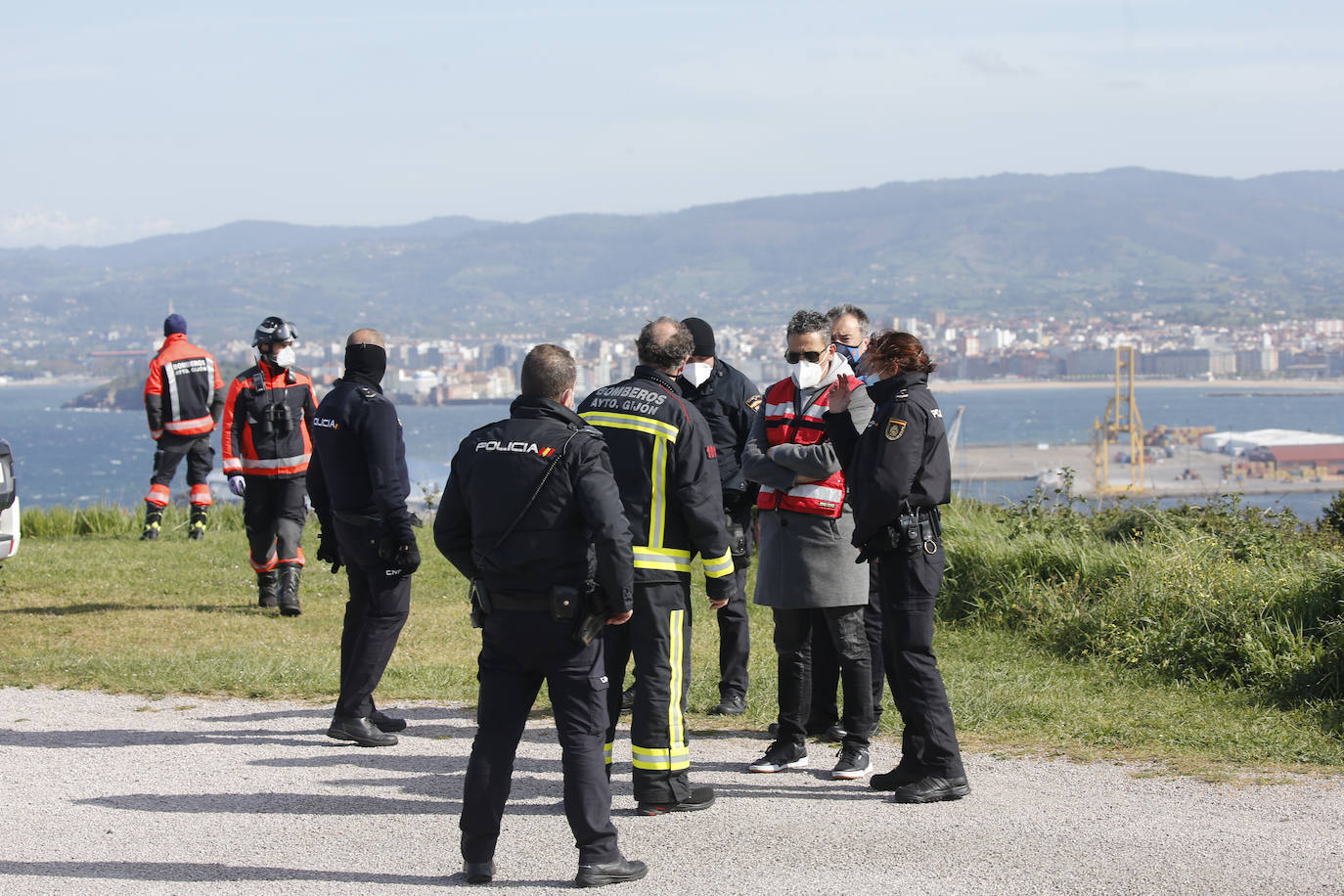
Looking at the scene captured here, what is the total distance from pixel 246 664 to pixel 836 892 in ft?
15.7

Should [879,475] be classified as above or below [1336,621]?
above

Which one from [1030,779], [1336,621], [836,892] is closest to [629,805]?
[836,892]

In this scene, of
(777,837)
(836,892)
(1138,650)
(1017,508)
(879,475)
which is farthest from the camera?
(1017,508)

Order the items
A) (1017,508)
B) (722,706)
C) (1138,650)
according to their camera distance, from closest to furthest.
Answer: (722,706)
(1138,650)
(1017,508)

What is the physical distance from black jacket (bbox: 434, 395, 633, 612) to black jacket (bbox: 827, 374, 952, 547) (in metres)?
1.29

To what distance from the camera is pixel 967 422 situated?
433ft

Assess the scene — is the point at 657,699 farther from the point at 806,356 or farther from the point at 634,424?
the point at 806,356

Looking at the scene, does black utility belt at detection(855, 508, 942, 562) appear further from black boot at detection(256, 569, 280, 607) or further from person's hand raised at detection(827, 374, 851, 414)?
black boot at detection(256, 569, 280, 607)

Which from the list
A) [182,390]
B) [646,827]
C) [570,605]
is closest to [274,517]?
[182,390]

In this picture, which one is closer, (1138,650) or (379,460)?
(379,460)

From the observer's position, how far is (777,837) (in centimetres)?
488

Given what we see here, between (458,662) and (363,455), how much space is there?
2442mm

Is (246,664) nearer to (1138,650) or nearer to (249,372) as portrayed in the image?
(249,372)

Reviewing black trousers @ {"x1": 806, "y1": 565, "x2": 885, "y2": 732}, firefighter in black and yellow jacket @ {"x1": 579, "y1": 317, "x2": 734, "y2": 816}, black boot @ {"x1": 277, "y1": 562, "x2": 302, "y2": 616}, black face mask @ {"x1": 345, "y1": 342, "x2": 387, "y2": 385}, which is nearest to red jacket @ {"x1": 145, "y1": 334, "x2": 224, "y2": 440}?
black boot @ {"x1": 277, "y1": 562, "x2": 302, "y2": 616}
